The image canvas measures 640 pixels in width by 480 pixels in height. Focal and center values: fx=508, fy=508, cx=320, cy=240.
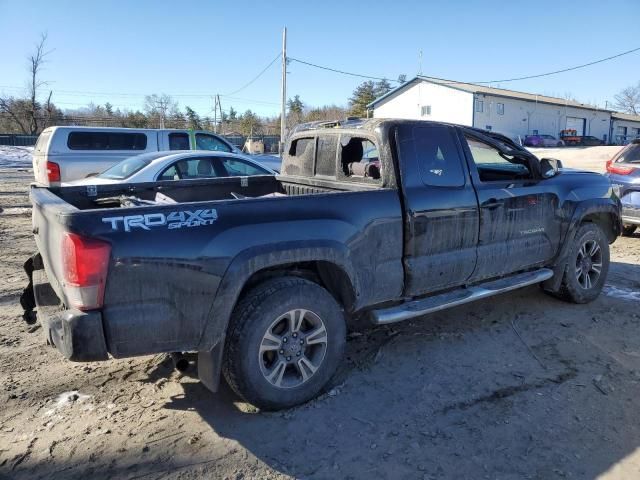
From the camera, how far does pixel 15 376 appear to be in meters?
3.76

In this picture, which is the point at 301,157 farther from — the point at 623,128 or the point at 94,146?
the point at 623,128

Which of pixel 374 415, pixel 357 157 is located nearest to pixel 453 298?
pixel 374 415

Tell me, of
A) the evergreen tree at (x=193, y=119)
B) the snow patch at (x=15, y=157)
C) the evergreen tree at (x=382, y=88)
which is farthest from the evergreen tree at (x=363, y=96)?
the snow patch at (x=15, y=157)

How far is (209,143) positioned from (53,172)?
3437mm

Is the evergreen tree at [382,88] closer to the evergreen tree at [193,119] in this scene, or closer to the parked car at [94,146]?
the evergreen tree at [193,119]

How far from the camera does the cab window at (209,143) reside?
12031mm

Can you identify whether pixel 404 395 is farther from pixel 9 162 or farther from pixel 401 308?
pixel 9 162

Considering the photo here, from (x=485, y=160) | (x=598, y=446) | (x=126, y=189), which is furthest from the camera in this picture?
(x=485, y=160)

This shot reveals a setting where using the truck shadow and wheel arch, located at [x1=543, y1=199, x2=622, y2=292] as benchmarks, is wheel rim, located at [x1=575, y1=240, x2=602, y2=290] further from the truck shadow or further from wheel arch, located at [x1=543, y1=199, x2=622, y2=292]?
the truck shadow

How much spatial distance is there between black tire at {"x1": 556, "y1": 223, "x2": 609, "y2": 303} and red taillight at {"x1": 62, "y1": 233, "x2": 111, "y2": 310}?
14.6 ft

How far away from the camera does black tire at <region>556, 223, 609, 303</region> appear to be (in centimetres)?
522

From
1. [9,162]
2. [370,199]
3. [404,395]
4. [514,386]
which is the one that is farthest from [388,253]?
[9,162]

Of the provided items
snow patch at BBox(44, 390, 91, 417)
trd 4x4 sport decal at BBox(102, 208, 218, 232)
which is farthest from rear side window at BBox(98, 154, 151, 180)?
trd 4x4 sport decal at BBox(102, 208, 218, 232)

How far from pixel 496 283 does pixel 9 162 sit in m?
32.8
